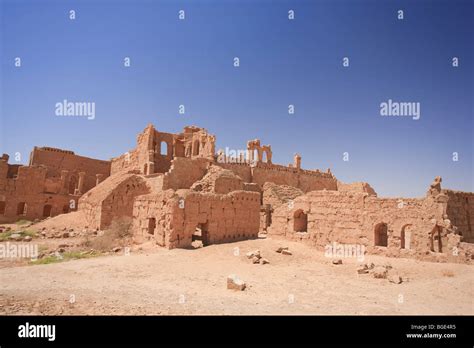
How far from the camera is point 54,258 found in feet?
43.1

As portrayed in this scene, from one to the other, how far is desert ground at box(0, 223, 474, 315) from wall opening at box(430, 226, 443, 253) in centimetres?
116

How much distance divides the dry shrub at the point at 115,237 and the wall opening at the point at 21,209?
12.4 metres

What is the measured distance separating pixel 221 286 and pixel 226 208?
7.29m

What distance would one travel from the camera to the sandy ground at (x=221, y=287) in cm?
740

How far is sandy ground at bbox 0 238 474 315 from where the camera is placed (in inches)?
291

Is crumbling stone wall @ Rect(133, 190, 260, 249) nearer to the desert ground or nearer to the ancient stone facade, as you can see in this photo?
the desert ground

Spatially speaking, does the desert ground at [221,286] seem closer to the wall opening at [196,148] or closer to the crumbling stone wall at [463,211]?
the crumbling stone wall at [463,211]

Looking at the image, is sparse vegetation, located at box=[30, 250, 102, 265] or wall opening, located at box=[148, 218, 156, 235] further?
wall opening, located at box=[148, 218, 156, 235]

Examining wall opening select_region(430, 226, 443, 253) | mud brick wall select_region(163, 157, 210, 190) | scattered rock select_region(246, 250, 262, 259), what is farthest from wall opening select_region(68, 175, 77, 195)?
wall opening select_region(430, 226, 443, 253)

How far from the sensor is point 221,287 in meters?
9.41

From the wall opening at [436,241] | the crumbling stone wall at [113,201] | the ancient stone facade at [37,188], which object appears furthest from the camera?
the ancient stone facade at [37,188]

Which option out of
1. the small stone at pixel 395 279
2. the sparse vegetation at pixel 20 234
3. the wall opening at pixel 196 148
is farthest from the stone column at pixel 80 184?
the small stone at pixel 395 279

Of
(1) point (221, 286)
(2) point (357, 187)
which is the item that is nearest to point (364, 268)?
(1) point (221, 286)
